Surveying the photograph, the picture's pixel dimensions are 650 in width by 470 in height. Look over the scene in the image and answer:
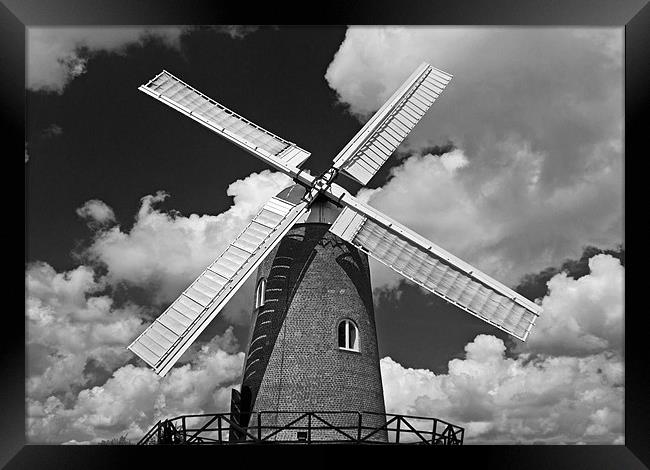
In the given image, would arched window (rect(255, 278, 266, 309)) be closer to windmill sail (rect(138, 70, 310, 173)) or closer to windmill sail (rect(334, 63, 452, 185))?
windmill sail (rect(138, 70, 310, 173))

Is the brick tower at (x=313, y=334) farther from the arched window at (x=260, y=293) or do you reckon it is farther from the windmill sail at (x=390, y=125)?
the windmill sail at (x=390, y=125)

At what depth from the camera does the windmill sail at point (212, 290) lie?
14055 millimetres

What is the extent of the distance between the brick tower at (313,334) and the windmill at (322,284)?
0.07 feet

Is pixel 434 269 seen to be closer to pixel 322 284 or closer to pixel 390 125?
pixel 322 284

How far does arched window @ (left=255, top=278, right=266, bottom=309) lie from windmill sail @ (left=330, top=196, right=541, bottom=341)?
78.2 inches

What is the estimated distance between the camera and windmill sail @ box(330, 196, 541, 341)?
15.7 metres

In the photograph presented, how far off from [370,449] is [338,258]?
566 cm

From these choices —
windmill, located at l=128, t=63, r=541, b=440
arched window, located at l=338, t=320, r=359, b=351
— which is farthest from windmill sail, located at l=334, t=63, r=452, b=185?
arched window, located at l=338, t=320, r=359, b=351

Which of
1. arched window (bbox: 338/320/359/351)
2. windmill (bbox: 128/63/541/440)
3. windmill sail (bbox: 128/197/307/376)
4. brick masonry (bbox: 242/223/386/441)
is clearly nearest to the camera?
windmill sail (bbox: 128/197/307/376)
